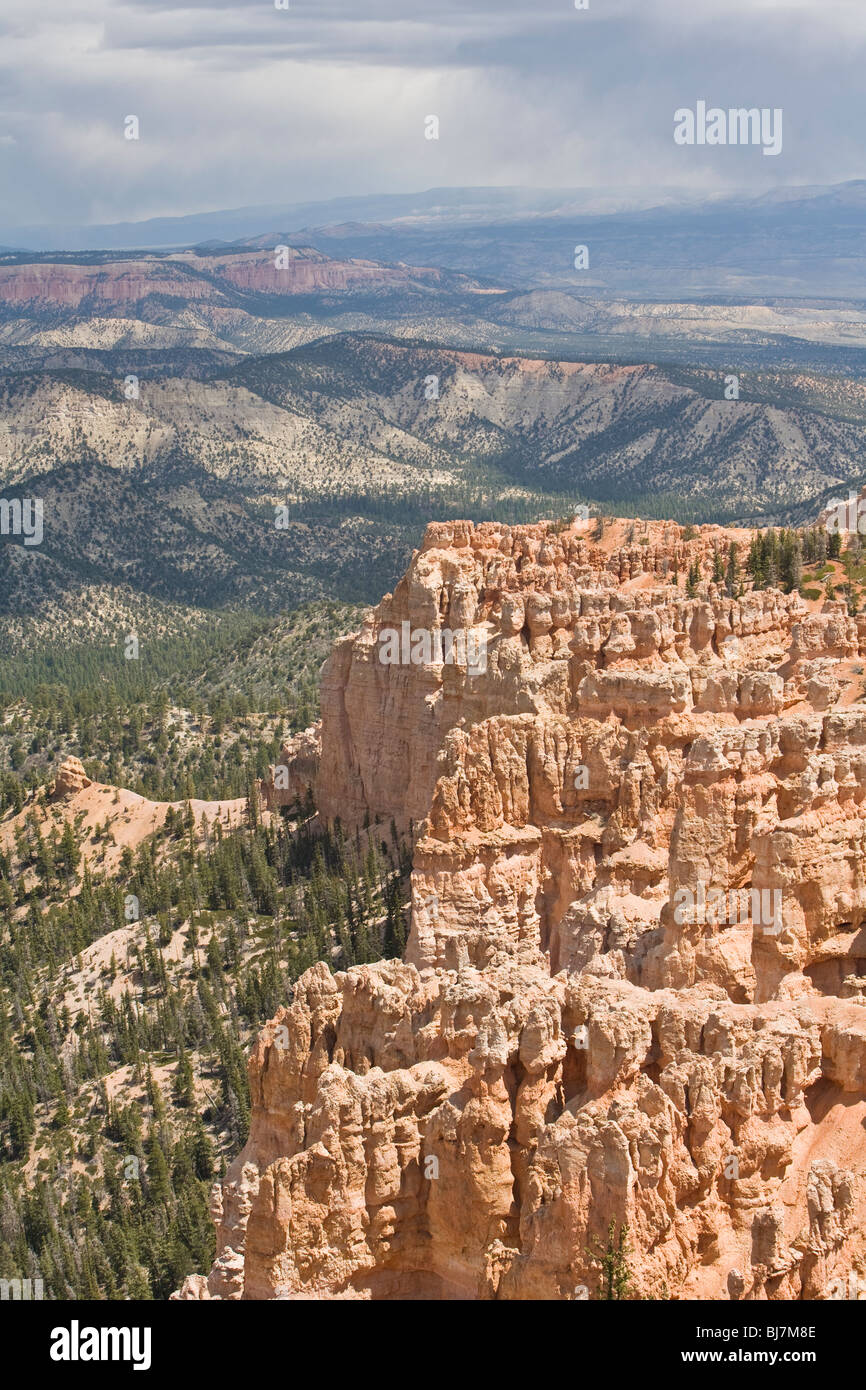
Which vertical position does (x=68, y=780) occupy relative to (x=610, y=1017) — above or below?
below

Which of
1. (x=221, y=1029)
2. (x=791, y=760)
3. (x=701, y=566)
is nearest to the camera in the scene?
(x=791, y=760)

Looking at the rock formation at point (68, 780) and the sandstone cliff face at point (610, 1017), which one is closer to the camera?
the sandstone cliff face at point (610, 1017)

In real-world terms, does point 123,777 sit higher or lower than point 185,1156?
higher

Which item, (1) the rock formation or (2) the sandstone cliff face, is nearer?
(2) the sandstone cliff face

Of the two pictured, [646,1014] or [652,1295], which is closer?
[652,1295]

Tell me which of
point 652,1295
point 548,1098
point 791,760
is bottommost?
point 652,1295

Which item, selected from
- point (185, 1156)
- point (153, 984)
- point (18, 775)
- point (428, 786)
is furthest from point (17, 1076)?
point (18, 775)

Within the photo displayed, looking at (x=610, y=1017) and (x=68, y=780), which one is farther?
(x=68, y=780)

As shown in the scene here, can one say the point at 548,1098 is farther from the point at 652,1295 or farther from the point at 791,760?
the point at 791,760
